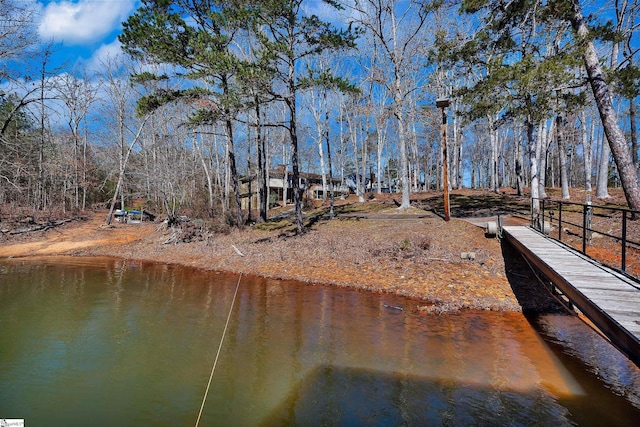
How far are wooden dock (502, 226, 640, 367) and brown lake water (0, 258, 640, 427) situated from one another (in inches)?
42.4

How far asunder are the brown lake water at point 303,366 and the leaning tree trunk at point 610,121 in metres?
5.82

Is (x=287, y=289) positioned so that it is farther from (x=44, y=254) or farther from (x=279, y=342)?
(x=44, y=254)

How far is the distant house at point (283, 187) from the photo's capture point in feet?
113

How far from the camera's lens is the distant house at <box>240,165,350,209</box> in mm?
34372

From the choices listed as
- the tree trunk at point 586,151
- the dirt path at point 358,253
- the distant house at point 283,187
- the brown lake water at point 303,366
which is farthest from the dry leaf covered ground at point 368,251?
the distant house at point 283,187

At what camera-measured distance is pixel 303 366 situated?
4.62 meters

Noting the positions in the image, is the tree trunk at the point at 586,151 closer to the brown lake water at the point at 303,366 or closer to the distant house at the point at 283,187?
the brown lake water at the point at 303,366

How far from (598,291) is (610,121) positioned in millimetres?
8045

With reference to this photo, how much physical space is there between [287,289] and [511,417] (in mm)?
6066

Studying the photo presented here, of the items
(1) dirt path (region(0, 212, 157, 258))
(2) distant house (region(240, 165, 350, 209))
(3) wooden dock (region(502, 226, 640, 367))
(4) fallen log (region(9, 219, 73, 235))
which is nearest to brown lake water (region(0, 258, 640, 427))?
(3) wooden dock (region(502, 226, 640, 367))

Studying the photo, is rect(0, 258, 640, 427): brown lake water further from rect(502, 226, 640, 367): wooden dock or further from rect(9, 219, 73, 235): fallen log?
rect(9, 219, 73, 235): fallen log

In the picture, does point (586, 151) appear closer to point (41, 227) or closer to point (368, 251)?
point (368, 251)

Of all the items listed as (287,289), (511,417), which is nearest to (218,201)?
(287,289)

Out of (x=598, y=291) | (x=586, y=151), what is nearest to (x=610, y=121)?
(x=598, y=291)
